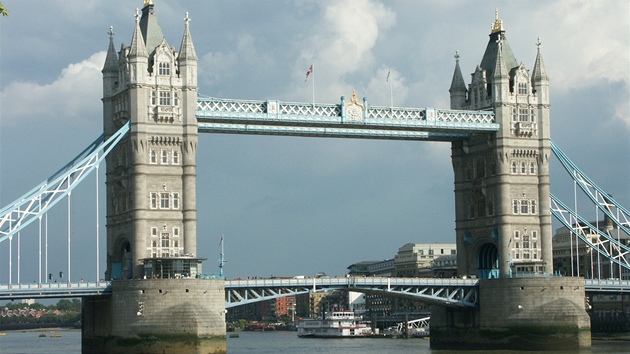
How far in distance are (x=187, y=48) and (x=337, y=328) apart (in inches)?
2896

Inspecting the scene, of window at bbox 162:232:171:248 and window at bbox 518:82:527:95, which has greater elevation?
window at bbox 518:82:527:95

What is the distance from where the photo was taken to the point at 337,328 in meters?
168

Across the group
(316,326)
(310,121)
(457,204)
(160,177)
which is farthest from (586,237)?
(316,326)

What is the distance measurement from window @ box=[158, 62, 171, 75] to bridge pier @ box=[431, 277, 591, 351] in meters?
32.9

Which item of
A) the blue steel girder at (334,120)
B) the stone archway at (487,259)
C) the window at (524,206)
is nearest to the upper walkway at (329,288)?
the stone archway at (487,259)

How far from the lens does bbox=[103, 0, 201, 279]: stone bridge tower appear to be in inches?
3888

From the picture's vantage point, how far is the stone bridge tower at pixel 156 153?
324 feet

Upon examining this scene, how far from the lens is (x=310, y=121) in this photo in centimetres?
10538

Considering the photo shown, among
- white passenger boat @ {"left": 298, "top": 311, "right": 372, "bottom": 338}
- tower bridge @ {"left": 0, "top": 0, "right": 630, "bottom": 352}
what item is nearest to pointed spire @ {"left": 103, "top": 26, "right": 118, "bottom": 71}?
tower bridge @ {"left": 0, "top": 0, "right": 630, "bottom": 352}

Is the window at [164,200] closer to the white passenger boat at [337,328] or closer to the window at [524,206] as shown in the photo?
the window at [524,206]

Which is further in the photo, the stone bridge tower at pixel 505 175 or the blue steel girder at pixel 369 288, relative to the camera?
the stone bridge tower at pixel 505 175

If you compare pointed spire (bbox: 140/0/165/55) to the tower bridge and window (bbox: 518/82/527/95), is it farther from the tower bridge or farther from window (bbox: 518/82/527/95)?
window (bbox: 518/82/527/95)

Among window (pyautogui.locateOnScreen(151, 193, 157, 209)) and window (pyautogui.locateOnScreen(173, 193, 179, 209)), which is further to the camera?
window (pyautogui.locateOnScreen(173, 193, 179, 209))

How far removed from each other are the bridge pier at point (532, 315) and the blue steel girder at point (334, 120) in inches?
544
